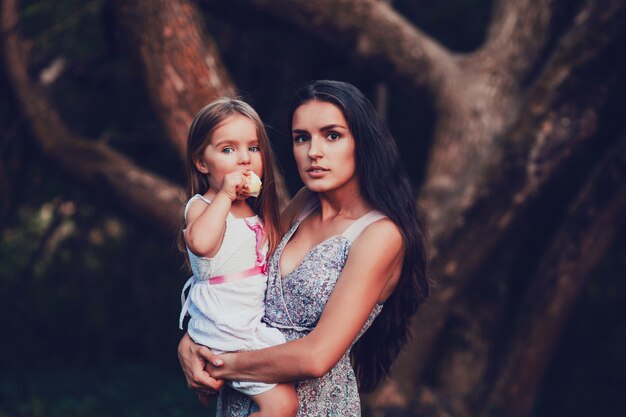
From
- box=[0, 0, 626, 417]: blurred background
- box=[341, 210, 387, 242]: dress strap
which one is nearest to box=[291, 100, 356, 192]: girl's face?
box=[341, 210, 387, 242]: dress strap

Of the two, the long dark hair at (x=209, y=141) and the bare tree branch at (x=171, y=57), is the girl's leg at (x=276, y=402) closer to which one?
the long dark hair at (x=209, y=141)

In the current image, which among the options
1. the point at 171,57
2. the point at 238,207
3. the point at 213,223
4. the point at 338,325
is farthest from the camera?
the point at 171,57

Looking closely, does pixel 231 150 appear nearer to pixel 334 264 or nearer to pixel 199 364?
pixel 334 264

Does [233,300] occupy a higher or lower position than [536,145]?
lower

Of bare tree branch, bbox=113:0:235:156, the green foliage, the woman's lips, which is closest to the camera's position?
the woman's lips

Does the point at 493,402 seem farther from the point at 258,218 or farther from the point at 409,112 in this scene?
the point at 258,218

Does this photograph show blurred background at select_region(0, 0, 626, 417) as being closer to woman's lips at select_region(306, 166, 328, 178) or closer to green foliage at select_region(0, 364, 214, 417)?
green foliage at select_region(0, 364, 214, 417)

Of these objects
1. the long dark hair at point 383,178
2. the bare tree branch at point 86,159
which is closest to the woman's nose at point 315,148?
the long dark hair at point 383,178

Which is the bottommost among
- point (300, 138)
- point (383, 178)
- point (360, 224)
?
point (360, 224)

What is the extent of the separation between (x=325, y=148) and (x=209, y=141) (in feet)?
1.15

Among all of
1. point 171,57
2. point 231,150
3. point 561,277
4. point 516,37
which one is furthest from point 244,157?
point 516,37

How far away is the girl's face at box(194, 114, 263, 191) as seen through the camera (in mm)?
2561

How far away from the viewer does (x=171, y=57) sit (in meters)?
4.43

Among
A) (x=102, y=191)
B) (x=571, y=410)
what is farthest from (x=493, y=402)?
(x=102, y=191)
